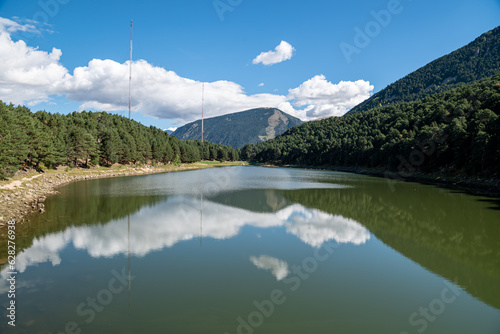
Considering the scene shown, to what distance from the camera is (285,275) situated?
1307 cm

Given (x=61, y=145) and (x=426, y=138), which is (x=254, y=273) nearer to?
(x=61, y=145)

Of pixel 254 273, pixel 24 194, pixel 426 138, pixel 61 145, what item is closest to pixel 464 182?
pixel 426 138

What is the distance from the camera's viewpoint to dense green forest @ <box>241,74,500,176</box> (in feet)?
172

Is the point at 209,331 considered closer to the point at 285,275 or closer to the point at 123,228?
the point at 285,275

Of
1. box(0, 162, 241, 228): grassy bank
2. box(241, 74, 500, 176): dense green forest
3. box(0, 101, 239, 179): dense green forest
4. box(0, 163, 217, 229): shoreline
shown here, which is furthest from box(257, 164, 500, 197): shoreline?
box(0, 101, 239, 179): dense green forest

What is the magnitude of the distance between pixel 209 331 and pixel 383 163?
101465mm

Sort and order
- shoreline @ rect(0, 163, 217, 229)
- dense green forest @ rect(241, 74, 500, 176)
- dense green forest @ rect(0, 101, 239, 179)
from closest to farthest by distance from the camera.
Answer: shoreline @ rect(0, 163, 217, 229)
dense green forest @ rect(0, 101, 239, 179)
dense green forest @ rect(241, 74, 500, 176)

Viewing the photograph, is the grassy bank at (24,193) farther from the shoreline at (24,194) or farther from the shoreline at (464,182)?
the shoreline at (464,182)

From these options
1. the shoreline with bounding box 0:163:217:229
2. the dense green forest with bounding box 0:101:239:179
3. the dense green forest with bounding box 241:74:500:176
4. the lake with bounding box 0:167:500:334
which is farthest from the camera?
the dense green forest with bounding box 241:74:500:176

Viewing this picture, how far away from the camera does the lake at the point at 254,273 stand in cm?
926

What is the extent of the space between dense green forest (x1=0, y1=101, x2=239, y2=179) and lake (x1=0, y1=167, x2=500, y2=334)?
21227 mm

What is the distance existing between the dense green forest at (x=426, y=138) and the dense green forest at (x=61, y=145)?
2721 inches

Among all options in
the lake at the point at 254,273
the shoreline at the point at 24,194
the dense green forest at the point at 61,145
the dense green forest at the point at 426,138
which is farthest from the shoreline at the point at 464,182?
the dense green forest at the point at 61,145

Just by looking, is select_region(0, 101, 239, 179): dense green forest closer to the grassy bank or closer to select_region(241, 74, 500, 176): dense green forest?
the grassy bank
